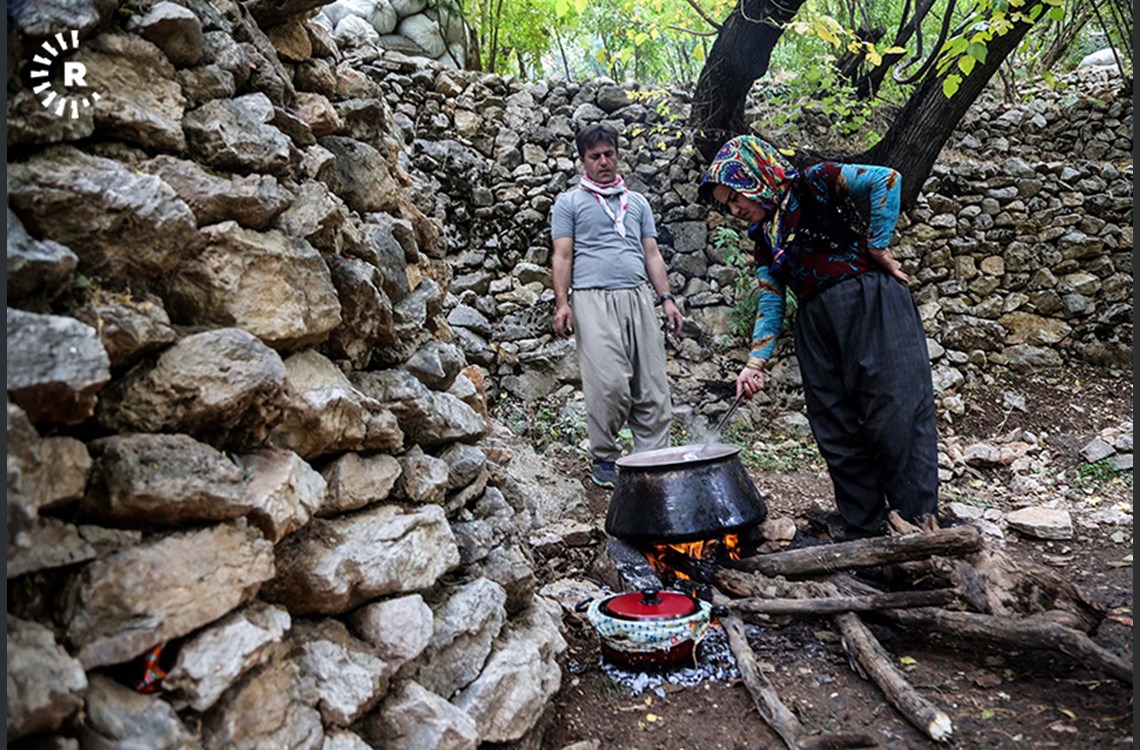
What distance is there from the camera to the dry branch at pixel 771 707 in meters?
2.02

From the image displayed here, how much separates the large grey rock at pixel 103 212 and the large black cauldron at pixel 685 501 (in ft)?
6.58

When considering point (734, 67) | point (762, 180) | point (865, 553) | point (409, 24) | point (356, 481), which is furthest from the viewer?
point (409, 24)

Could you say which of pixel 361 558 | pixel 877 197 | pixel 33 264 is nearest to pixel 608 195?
pixel 877 197

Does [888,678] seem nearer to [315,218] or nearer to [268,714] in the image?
[268,714]

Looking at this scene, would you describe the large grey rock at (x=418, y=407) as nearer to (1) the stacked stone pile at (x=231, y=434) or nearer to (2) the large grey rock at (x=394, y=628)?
(1) the stacked stone pile at (x=231, y=434)

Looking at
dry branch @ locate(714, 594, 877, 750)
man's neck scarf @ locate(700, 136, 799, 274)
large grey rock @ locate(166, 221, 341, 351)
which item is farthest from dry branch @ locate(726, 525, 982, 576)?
large grey rock @ locate(166, 221, 341, 351)

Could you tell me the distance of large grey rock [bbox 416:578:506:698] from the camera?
184cm

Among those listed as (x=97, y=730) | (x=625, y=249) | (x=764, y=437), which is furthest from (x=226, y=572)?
(x=764, y=437)

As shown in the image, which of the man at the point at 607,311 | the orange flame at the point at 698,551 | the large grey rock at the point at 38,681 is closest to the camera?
the large grey rock at the point at 38,681

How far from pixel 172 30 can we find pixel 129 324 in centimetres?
71

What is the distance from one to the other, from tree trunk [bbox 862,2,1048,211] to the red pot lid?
4.31m

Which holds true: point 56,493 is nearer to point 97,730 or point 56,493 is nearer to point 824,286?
point 97,730

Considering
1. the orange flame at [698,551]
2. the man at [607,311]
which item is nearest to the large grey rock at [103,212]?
the orange flame at [698,551]

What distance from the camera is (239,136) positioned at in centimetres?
170
